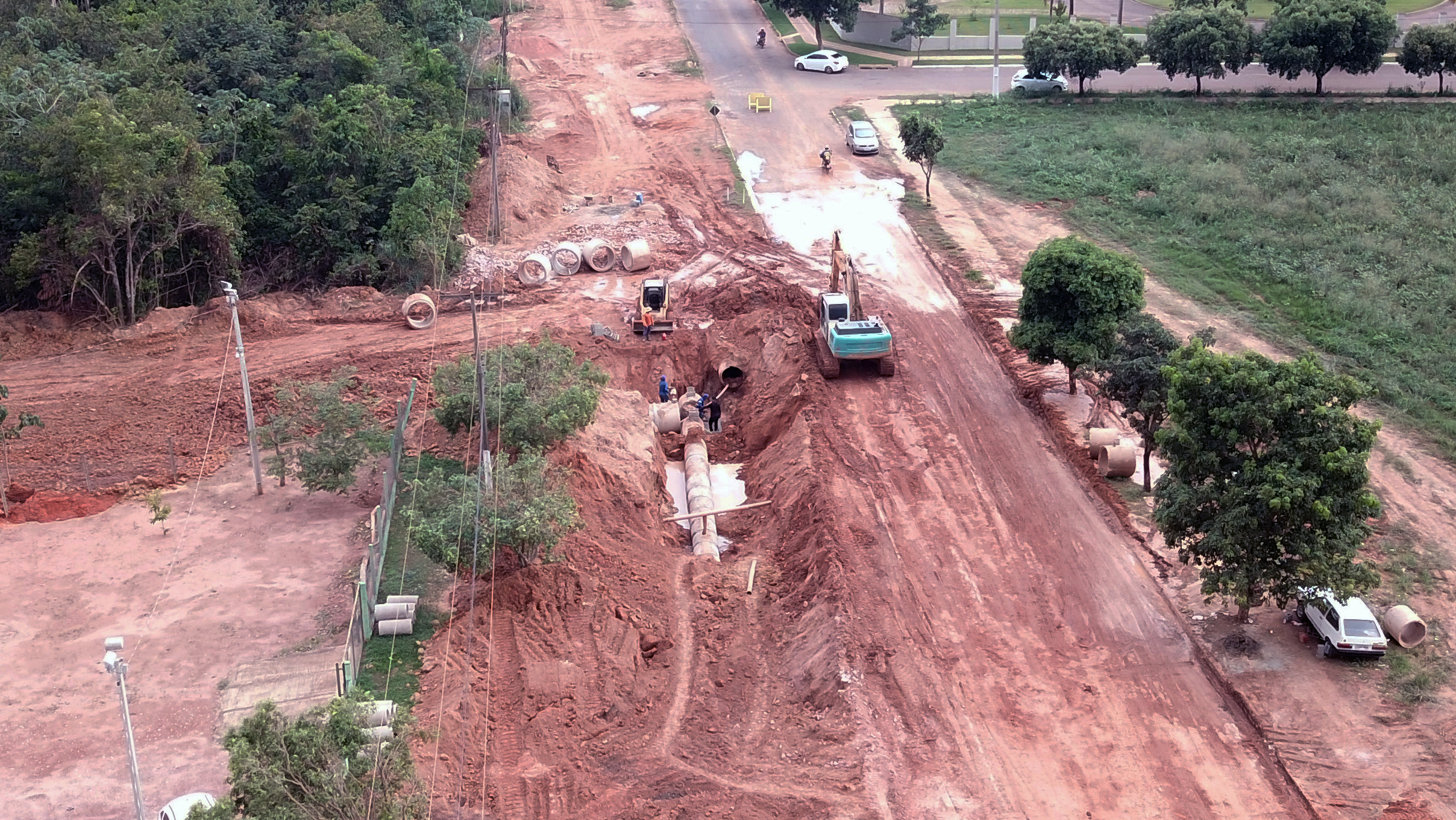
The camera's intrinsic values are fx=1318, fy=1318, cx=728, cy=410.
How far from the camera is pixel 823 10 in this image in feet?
217

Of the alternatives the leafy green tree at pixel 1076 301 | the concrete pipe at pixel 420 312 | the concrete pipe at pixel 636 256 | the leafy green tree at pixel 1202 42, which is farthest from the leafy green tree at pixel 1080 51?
the concrete pipe at pixel 420 312

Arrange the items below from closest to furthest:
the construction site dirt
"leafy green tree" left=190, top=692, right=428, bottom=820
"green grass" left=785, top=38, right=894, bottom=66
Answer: "leafy green tree" left=190, top=692, right=428, bottom=820, the construction site dirt, "green grass" left=785, top=38, right=894, bottom=66

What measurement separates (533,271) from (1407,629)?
26.5m

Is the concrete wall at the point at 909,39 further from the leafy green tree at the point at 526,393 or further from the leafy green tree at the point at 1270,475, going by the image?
the leafy green tree at the point at 1270,475

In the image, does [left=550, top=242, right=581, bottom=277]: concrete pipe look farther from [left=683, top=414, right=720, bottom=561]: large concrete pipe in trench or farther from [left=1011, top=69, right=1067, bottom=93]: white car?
[left=1011, top=69, right=1067, bottom=93]: white car

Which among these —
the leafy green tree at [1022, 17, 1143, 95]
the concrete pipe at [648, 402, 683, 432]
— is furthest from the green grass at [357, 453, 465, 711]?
the leafy green tree at [1022, 17, 1143, 95]

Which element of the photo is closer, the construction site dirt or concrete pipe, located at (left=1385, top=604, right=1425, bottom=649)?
the construction site dirt

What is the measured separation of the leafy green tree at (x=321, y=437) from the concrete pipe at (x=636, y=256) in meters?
13.5

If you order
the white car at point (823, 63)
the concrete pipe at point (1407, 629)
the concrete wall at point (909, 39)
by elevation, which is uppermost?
the concrete wall at point (909, 39)

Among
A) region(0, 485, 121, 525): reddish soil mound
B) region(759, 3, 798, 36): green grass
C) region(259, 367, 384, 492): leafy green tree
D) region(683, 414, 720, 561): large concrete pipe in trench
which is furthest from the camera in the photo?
region(759, 3, 798, 36): green grass

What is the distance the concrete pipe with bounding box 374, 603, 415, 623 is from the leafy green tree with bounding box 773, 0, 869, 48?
48.8m

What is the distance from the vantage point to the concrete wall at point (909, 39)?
69.2m

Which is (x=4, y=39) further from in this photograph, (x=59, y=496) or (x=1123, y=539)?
(x=1123, y=539)

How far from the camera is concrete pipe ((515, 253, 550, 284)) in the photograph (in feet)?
134
